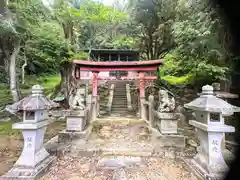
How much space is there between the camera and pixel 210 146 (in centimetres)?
344

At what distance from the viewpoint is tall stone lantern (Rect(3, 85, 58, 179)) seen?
3.36 meters

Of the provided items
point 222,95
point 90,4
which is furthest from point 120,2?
point 222,95

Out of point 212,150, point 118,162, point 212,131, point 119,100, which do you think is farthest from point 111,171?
point 119,100

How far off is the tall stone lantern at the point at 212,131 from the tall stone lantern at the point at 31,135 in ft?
10.7

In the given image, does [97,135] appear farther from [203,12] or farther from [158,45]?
[158,45]

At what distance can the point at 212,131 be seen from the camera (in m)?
3.40

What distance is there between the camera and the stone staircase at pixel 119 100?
11.4 metres

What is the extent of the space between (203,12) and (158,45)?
24.0 ft

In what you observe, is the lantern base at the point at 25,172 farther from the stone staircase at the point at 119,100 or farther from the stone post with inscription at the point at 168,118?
the stone staircase at the point at 119,100

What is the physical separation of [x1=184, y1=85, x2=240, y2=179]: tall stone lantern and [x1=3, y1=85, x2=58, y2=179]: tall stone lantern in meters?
3.27

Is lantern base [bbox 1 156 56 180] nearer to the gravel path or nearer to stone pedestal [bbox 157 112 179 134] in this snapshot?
the gravel path

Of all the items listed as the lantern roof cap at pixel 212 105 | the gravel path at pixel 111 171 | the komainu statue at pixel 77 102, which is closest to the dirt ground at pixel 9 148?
the gravel path at pixel 111 171

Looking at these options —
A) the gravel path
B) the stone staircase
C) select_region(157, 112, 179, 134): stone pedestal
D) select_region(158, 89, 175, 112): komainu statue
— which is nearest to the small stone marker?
the gravel path

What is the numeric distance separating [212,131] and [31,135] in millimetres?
3659
